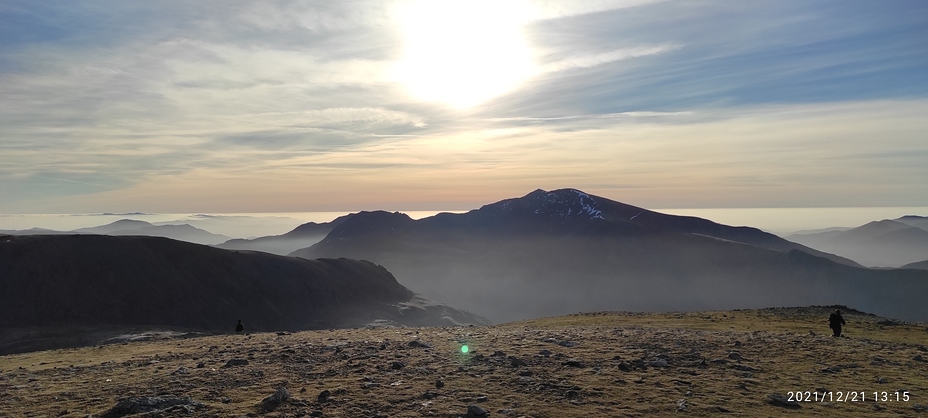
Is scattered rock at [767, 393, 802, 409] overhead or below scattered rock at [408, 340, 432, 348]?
overhead

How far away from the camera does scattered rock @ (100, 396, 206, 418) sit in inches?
507

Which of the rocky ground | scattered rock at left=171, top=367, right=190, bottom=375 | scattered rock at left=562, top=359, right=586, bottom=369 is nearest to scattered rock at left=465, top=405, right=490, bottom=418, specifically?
the rocky ground

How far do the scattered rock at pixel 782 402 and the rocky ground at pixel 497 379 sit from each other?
0.16 ft

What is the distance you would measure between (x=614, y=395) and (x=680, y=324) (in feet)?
76.0

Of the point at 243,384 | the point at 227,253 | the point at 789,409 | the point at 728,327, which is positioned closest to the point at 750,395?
the point at 789,409

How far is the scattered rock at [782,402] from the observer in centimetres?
1348

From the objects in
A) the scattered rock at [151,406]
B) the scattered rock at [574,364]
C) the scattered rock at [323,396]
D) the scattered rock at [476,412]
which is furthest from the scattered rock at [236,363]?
the scattered rock at [574,364]

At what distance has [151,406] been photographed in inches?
517

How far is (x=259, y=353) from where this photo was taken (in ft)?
70.5

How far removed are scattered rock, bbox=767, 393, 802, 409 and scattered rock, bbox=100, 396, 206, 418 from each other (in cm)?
1586
